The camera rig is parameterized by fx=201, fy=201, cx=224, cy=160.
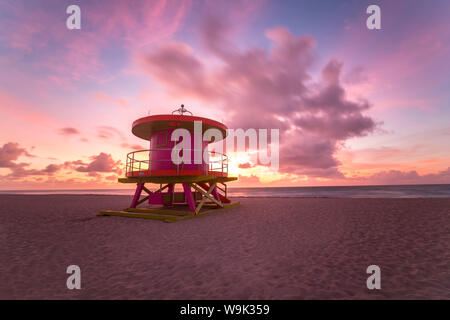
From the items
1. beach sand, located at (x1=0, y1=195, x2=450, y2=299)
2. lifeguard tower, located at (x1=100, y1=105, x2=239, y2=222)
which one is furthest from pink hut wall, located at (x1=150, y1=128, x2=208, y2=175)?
beach sand, located at (x1=0, y1=195, x2=450, y2=299)

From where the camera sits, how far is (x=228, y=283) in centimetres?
399

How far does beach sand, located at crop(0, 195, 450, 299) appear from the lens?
375 centimetres

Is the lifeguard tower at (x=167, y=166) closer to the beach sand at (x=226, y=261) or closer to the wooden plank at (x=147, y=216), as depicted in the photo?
the wooden plank at (x=147, y=216)

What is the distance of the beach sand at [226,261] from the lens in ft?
12.3

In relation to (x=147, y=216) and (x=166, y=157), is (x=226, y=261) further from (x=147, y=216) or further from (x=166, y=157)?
(x=166, y=157)

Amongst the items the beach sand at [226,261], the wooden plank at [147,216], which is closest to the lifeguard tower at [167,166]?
the wooden plank at [147,216]

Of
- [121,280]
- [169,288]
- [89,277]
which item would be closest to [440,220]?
[169,288]

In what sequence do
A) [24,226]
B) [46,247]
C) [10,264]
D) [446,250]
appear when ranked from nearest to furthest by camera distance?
[10,264], [446,250], [46,247], [24,226]

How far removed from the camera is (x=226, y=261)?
5070 millimetres

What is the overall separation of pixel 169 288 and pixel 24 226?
381 inches

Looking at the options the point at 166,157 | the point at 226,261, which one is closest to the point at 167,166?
the point at 166,157

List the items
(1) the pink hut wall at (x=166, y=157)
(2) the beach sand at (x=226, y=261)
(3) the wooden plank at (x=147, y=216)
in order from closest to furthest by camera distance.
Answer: (2) the beach sand at (x=226, y=261) → (3) the wooden plank at (x=147, y=216) → (1) the pink hut wall at (x=166, y=157)

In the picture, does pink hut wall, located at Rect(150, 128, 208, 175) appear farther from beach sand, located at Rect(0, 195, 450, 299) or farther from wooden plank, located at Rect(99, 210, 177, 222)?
beach sand, located at Rect(0, 195, 450, 299)
